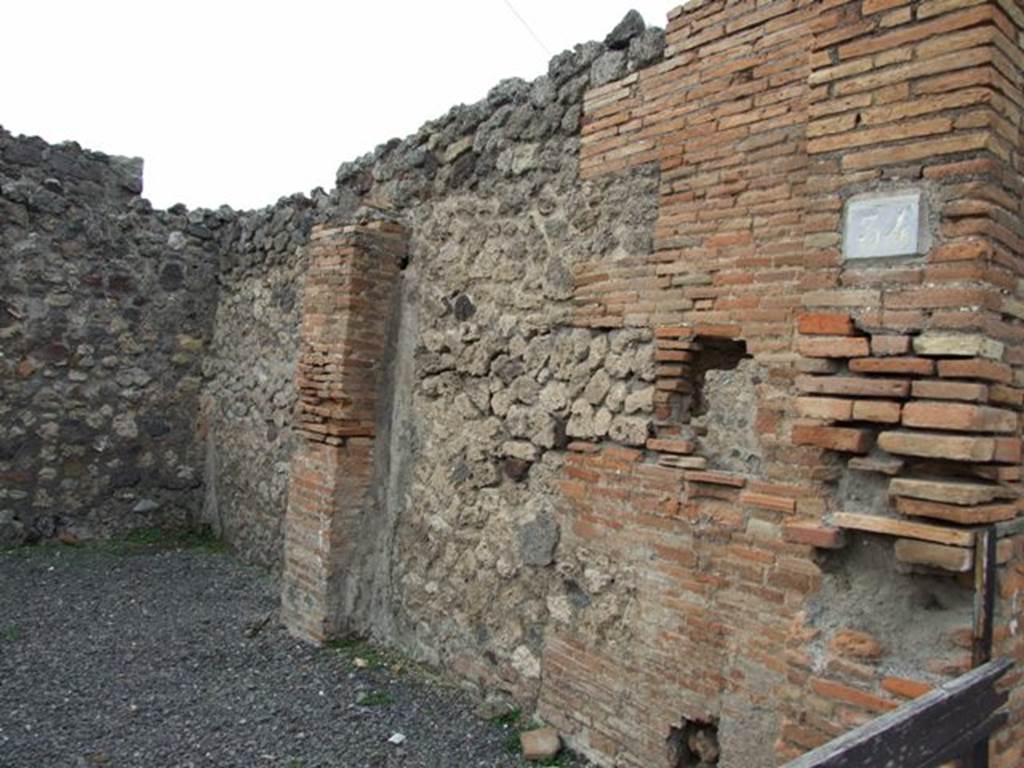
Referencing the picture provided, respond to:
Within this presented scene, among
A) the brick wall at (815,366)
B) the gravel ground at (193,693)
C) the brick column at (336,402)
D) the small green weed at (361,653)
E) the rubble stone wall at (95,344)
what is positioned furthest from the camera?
the rubble stone wall at (95,344)

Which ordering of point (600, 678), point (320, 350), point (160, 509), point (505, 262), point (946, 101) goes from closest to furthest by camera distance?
point (946, 101)
point (600, 678)
point (505, 262)
point (320, 350)
point (160, 509)

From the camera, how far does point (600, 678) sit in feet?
12.0

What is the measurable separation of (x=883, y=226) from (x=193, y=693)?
4.07 m

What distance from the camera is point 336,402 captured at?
5062 mm

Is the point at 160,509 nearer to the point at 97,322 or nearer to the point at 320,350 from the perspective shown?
the point at 97,322

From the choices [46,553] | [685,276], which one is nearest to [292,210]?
[46,553]

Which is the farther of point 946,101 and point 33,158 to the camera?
point 33,158

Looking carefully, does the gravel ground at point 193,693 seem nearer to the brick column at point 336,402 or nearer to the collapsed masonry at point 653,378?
the collapsed masonry at point 653,378

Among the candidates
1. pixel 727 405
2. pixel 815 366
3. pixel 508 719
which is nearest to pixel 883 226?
pixel 815 366

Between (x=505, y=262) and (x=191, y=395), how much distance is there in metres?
4.66

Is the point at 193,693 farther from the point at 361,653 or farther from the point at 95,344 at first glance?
the point at 95,344

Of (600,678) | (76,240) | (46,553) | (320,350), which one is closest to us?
(600,678)

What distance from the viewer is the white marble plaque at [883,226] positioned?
2332mm

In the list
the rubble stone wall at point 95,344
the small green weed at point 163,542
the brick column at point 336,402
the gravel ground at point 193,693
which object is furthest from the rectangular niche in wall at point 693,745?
the rubble stone wall at point 95,344
